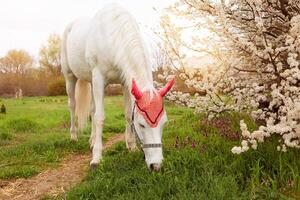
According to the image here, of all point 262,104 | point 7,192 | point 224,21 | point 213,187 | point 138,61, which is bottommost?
point 7,192

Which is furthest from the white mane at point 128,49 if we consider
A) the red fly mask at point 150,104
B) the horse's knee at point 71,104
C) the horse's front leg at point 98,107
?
Answer: the horse's knee at point 71,104

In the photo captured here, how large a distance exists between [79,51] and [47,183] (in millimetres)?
2547

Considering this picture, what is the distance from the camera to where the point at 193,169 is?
178 inches

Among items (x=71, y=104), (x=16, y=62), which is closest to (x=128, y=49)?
(x=71, y=104)

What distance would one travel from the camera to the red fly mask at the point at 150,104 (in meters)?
4.59

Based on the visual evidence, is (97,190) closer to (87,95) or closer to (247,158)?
(247,158)

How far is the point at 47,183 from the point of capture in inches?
221

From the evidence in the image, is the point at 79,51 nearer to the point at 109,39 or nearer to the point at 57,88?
the point at 109,39

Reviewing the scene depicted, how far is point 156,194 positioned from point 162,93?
1.26 metres

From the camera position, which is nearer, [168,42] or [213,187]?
[213,187]

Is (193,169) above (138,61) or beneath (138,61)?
beneath

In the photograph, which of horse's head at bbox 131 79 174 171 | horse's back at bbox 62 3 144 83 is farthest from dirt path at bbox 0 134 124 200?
horse's back at bbox 62 3 144 83

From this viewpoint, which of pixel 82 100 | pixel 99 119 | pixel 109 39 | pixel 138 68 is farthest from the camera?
pixel 82 100

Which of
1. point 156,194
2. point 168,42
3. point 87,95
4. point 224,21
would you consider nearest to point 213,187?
point 156,194
